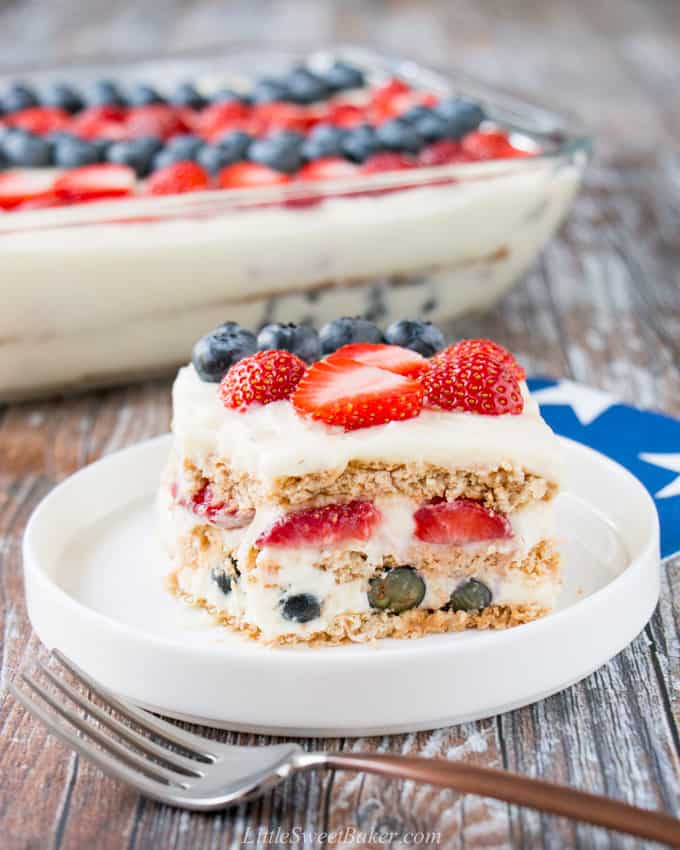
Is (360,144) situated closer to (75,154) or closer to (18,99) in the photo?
(75,154)

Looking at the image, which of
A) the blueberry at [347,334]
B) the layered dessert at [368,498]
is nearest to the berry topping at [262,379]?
the layered dessert at [368,498]

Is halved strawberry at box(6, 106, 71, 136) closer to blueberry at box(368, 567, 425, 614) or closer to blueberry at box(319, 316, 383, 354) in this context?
blueberry at box(319, 316, 383, 354)

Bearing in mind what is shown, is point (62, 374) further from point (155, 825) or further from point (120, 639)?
point (155, 825)

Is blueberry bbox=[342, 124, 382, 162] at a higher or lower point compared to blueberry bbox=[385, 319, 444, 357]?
lower

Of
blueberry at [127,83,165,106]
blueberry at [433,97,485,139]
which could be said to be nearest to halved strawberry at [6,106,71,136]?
blueberry at [127,83,165,106]

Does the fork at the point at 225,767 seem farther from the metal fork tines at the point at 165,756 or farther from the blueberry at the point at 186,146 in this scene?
the blueberry at the point at 186,146


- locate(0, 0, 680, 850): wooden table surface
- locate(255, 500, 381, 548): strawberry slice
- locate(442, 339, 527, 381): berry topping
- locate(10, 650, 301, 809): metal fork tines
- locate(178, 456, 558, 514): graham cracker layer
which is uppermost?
locate(442, 339, 527, 381): berry topping

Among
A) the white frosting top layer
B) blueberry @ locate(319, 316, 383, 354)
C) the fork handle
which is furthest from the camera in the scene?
blueberry @ locate(319, 316, 383, 354)
